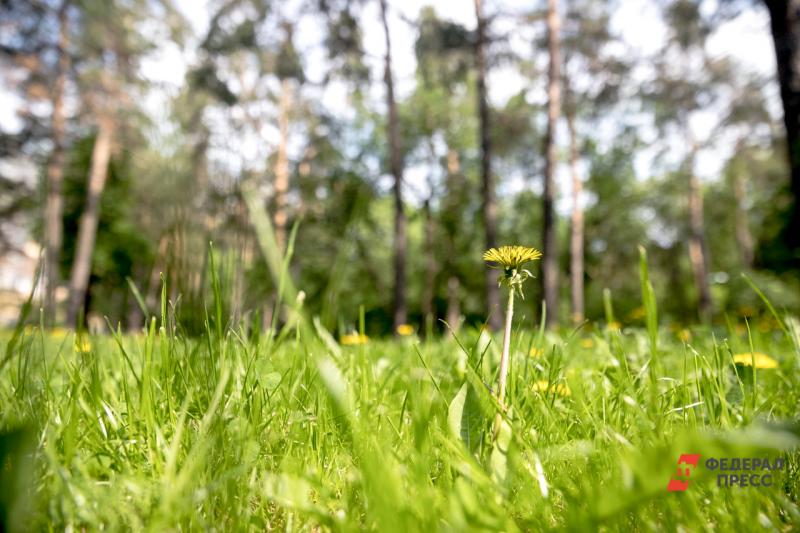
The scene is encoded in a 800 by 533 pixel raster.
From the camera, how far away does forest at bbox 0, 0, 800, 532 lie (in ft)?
2.03

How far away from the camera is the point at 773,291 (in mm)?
5801

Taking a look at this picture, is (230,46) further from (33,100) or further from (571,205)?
(571,205)

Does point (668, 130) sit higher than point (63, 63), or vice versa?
point (63, 63)

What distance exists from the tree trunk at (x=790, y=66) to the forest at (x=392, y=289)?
0.04 meters

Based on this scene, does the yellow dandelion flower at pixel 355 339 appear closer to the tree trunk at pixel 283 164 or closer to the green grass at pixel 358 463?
the green grass at pixel 358 463

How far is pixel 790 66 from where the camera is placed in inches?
172

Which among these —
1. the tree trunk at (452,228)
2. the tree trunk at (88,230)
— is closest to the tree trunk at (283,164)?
the tree trunk at (88,230)

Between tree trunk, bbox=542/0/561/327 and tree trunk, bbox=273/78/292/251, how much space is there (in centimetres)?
742

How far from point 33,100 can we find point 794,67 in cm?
1581

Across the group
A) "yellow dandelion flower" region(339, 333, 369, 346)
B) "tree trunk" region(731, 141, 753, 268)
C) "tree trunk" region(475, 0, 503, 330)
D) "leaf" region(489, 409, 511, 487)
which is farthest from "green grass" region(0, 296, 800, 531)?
"tree trunk" region(731, 141, 753, 268)

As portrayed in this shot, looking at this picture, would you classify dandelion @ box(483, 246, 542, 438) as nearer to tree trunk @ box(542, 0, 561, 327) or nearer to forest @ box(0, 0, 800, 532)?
forest @ box(0, 0, 800, 532)

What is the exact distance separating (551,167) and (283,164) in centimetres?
848

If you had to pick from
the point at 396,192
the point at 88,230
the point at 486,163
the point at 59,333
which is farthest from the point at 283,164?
the point at 59,333

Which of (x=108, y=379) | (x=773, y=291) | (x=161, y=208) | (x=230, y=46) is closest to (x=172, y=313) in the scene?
(x=161, y=208)
